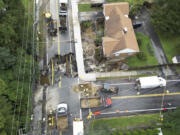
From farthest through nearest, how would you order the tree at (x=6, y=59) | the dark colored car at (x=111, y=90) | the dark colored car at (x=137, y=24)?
1. the dark colored car at (x=137, y=24)
2. the dark colored car at (x=111, y=90)
3. the tree at (x=6, y=59)

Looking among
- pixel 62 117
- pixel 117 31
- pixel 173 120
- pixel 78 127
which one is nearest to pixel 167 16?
pixel 117 31

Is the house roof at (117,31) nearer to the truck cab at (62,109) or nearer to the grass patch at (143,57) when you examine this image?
the grass patch at (143,57)

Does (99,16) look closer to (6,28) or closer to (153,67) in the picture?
(153,67)

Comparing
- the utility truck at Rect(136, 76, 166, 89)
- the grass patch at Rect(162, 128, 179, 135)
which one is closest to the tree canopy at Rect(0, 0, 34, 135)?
the utility truck at Rect(136, 76, 166, 89)

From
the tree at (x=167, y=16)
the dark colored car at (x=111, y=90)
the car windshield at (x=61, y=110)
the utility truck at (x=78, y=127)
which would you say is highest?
the tree at (x=167, y=16)

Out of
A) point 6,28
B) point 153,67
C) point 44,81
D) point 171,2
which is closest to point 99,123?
point 44,81

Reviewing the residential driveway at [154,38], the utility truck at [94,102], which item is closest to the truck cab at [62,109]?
the utility truck at [94,102]

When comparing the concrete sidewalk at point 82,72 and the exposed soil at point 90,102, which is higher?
the concrete sidewalk at point 82,72
